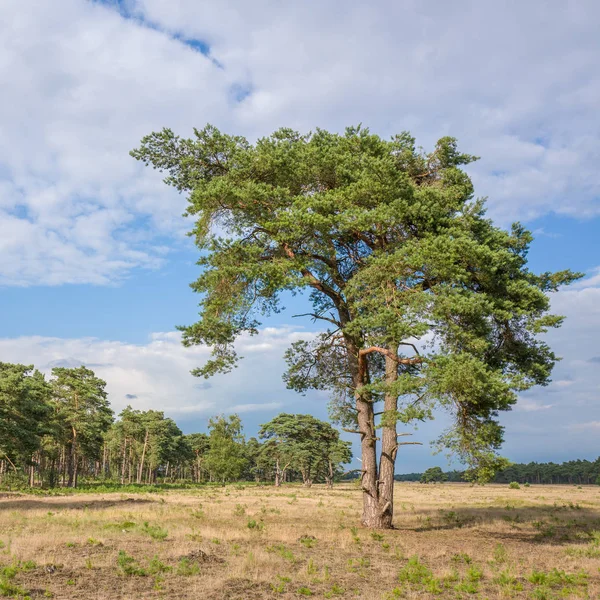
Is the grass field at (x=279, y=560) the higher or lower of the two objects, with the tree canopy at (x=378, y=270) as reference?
lower

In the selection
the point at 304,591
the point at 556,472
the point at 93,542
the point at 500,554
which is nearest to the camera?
the point at 304,591

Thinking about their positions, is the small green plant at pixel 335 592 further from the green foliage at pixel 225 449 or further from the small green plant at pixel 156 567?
the green foliage at pixel 225 449

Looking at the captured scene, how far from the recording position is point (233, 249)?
63.3 feet

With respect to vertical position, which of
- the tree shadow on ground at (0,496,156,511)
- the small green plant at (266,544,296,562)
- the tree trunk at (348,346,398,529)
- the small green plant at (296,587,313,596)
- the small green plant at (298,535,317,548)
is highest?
the tree trunk at (348,346,398,529)

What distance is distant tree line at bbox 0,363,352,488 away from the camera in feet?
132

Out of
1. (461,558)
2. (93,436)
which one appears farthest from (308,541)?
(93,436)

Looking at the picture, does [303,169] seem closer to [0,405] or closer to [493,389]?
[493,389]

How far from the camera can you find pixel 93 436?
179 feet

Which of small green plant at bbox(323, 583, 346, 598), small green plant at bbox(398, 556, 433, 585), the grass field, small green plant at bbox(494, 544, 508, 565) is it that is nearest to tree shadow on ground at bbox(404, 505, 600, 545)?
the grass field

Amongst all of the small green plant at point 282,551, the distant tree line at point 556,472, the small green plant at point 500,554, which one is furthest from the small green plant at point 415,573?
the distant tree line at point 556,472

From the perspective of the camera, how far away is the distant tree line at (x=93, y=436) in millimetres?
40250

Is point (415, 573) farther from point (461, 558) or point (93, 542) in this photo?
point (93, 542)

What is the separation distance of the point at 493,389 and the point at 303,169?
32.3 ft

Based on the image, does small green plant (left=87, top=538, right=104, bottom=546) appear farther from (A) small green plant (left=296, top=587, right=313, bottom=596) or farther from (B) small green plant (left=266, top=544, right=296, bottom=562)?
(A) small green plant (left=296, top=587, right=313, bottom=596)
